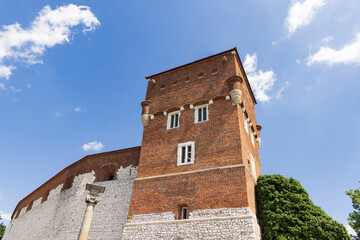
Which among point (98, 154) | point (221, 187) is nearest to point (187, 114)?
point (221, 187)

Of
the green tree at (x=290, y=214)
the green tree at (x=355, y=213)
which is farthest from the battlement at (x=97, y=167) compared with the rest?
the green tree at (x=355, y=213)

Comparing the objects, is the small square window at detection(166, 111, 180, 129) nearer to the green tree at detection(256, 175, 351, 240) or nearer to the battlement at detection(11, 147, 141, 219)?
the battlement at detection(11, 147, 141, 219)

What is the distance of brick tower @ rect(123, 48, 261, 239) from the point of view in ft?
47.7

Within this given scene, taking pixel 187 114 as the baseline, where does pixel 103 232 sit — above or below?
below

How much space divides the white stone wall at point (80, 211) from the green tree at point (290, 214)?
9.77 m

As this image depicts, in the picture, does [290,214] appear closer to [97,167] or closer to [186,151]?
[186,151]

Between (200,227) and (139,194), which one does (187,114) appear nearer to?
(139,194)

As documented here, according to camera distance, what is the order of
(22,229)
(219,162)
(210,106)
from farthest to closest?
(22,229), (210,106), (219,162)

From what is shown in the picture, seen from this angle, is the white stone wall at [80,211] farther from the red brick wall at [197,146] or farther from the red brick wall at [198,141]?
the red brick wall at [198,141]

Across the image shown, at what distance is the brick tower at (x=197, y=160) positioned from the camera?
47.7 feet

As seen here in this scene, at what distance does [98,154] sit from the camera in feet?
81.7

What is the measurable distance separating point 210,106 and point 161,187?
6383 mm

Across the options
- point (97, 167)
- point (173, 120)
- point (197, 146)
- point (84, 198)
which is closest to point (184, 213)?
point (197, 146)

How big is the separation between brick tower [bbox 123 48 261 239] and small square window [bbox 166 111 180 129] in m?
0.07
